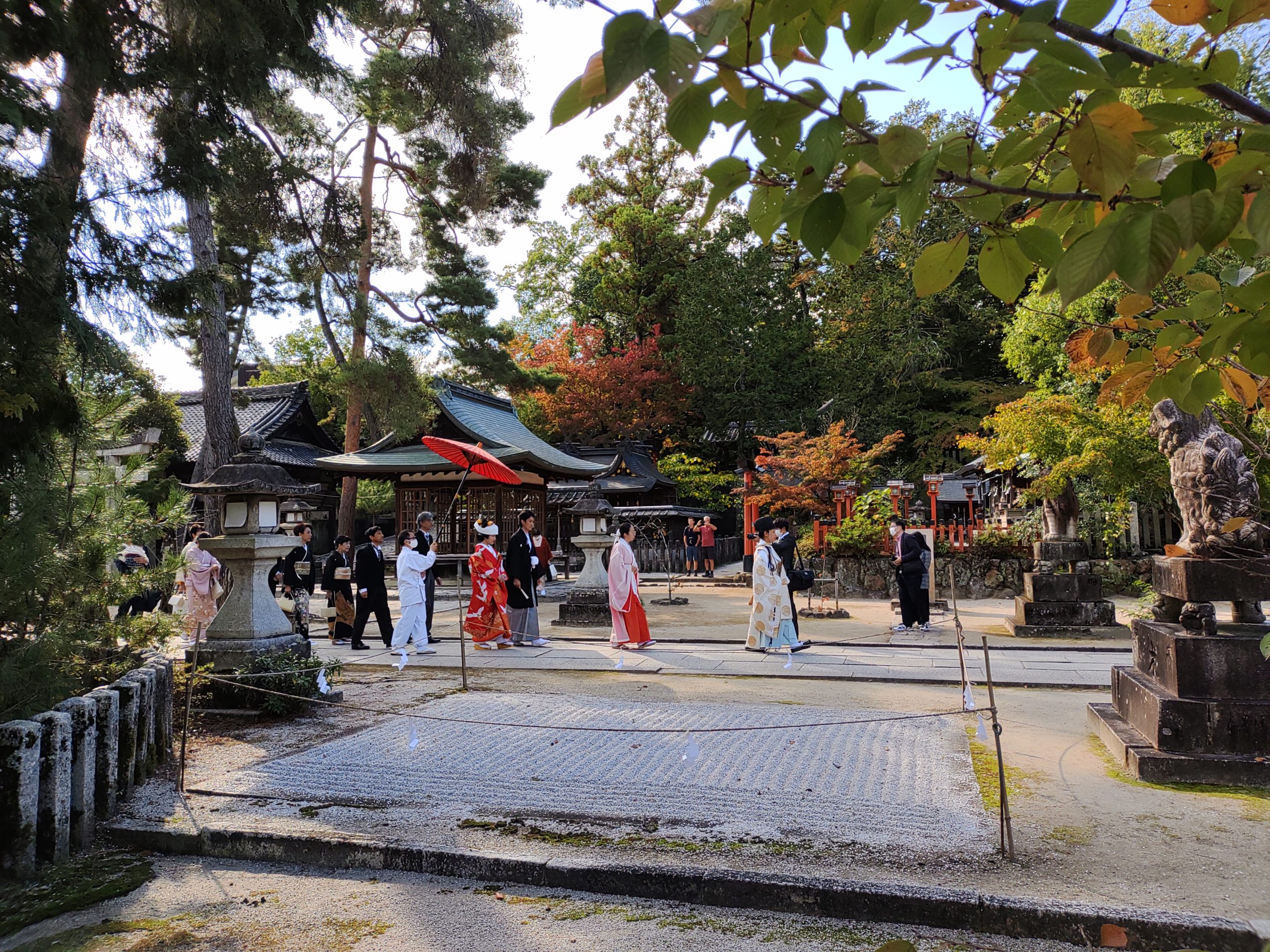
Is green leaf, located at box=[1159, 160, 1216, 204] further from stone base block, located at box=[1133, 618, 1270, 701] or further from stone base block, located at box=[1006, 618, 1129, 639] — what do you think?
stone base block, located at box=[1006, 618, 1129, 639]

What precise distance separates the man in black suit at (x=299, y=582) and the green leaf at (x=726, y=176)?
7.91 metres

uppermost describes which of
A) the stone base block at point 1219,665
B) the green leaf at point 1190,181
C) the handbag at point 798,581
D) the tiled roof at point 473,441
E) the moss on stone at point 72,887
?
the tiled roof at point 473,441

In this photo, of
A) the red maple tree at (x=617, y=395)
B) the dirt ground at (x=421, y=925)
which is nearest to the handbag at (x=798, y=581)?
the dirt ground at (x=421, y=925)

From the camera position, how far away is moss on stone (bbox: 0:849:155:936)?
9.85ft

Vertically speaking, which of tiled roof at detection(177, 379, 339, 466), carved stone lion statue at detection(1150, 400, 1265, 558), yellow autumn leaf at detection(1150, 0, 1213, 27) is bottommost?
carved stone lion statue at detection(1150, 400, 1265, 558)

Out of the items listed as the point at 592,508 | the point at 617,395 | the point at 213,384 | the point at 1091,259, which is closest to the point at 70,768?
the point at 1091,259

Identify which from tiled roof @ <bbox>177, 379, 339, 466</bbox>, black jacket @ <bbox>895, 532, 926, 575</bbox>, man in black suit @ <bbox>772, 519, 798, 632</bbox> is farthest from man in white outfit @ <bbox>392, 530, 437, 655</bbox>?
tiled roof @ <bbox>177, 379, 339, 466</bbox>

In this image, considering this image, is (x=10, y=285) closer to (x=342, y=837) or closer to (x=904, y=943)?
(x=342, y=837)

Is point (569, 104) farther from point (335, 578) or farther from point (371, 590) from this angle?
point (335, 578)

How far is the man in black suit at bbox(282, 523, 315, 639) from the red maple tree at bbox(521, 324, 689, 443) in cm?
1789

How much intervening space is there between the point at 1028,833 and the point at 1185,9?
11.3 feet

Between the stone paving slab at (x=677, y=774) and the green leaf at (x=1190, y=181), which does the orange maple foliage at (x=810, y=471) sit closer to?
the stone paving slab at (x=677, y=774)

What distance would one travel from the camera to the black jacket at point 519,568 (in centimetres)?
997

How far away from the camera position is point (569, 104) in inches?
51.2
